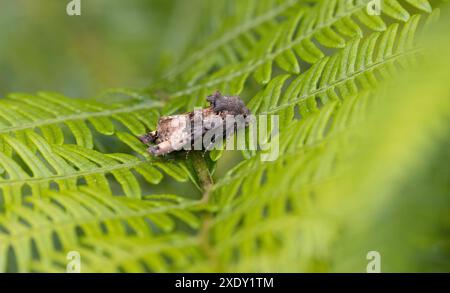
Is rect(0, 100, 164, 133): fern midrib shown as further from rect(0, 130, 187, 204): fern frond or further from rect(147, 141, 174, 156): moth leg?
rect(147, 141, 174, 156): moth leg

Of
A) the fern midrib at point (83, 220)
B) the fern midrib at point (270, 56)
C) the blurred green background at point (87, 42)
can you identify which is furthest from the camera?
the blurred green background at point (87, 42)

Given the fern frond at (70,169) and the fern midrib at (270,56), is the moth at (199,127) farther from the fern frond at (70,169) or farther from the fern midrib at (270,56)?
the fern midrib at (270,56)

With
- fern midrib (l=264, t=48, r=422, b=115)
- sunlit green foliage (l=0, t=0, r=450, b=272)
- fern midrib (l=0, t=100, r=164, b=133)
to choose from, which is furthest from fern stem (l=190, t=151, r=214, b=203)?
fern midrib (l=0, t=100, r=164, b=133)

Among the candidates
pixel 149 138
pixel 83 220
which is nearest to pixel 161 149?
pixel 149 138

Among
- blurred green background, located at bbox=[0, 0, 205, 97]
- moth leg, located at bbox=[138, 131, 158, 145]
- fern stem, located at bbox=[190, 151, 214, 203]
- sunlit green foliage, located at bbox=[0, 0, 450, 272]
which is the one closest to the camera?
sunlit green foliage, located at bbox=[0, 0, 450, 272]

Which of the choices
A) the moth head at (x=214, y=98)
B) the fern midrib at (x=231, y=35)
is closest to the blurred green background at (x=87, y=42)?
the fern midrib at (x=231, y=35)

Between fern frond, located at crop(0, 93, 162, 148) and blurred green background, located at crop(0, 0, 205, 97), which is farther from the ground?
blurred green background, located at crop(0, 0, 205, 97)

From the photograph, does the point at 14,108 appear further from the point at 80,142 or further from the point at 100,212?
the point at 100,212

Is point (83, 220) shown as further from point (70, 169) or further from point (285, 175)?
point (285, 175)
